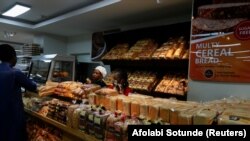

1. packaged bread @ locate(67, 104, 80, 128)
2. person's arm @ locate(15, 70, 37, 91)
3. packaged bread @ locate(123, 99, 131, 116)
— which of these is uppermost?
person's arm @ locate(15, 70, 37, 91)

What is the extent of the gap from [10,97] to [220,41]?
240cm

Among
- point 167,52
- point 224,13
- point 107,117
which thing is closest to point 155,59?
point 167,52

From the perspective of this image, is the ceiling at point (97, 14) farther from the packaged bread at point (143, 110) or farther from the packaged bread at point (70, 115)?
the packaged bread at point (143, 110)

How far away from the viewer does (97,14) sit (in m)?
4.29

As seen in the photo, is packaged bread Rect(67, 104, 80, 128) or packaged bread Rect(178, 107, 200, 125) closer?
packaged bread Rect(178, 107, 200, 125)

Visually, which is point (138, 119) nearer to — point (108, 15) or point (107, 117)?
point (107, 117)

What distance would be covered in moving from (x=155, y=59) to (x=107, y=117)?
6.03 feet

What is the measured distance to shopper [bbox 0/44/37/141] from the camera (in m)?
2.70

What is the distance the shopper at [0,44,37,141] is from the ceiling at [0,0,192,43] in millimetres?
1703

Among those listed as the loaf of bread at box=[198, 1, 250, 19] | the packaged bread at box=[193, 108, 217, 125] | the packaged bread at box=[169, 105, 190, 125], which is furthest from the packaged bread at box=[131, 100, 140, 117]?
the loaf of bread at box=[198, 1, 250, 19]

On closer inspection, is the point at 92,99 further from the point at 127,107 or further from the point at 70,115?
the point at 127,107

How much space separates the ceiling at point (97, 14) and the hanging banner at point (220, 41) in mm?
939

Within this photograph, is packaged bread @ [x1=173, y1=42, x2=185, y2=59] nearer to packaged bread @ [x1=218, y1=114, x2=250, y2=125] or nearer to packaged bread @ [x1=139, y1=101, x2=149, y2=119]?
packaged bread @ [x1=139, y1=101, x2=149, y2=119]

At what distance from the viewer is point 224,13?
239cm
